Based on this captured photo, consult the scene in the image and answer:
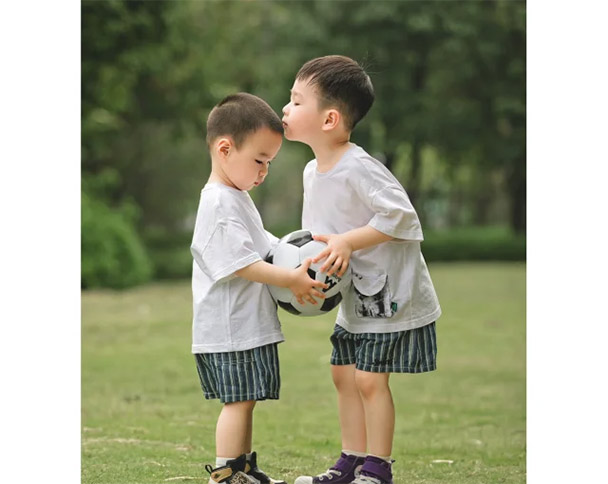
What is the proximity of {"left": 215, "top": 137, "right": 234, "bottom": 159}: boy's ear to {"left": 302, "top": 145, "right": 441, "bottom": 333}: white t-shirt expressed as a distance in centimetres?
37

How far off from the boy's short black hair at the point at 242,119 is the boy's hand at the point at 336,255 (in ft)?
1.54

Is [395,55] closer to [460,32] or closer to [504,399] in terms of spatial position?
[460,32]

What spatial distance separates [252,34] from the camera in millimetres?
20406

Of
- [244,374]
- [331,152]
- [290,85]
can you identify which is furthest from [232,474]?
[290,85]

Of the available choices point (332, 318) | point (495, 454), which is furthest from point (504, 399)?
point (332, 318)

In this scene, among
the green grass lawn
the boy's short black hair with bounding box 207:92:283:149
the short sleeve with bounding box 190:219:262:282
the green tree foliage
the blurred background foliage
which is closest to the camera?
the short sleeve with bounding box 190:219:262:282

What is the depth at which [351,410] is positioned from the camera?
3785 mm

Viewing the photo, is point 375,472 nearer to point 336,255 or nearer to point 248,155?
point 336,255

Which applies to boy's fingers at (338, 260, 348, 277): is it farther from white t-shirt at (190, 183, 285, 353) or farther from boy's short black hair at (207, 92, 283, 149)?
boy's short black hair at (207, 92, 283, 149)

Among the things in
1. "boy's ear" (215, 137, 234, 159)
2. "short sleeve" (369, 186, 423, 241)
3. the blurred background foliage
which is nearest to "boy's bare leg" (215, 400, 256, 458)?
"short sleeve" (369, 186, 423, 241)

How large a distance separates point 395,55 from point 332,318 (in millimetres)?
10637

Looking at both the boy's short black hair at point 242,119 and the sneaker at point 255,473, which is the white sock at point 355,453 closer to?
the sneaker at point 255,473

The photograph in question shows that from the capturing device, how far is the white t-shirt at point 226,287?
3.47m

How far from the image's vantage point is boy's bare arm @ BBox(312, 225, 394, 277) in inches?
137
